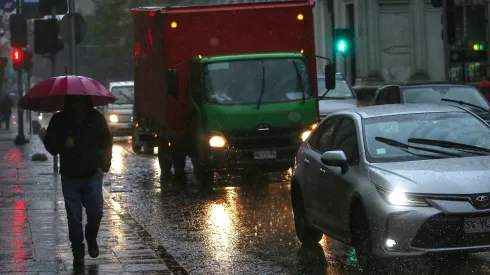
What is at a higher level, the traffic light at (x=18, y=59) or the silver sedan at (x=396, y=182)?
the traffic light at (x=18, y=59)

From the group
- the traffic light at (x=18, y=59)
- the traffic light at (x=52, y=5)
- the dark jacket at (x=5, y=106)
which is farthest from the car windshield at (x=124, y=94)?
the dark jacket at (x=5, y=106)

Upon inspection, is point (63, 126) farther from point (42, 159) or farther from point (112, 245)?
point (42, 159)

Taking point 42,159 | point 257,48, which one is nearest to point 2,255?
point 257,48

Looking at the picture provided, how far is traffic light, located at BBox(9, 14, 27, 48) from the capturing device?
108 feet

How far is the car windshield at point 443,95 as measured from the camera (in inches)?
850

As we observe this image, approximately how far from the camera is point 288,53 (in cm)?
1989

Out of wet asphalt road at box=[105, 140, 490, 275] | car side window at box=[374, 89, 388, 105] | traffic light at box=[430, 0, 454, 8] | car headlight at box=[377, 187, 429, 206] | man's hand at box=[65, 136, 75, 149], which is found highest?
traffic light at box=[430, 0, 454, 8]

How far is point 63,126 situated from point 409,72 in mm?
38033

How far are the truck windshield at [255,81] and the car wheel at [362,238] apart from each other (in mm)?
8883

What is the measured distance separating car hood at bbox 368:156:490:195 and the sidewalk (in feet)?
6.73

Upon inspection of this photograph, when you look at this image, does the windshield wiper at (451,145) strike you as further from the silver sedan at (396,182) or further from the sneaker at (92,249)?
the sneaker at (92,249)

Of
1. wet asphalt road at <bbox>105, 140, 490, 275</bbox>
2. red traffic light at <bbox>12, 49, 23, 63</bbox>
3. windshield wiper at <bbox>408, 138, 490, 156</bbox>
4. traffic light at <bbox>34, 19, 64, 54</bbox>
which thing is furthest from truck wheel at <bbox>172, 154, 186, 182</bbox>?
red traffic light at <bbox>12, 49, 23, 63</bbox>

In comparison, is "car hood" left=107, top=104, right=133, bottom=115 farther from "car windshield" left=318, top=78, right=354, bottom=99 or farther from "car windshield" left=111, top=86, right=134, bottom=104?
"car windshield" left=318, top=78, right=354, bottom=99

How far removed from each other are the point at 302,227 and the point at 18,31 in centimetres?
2218
